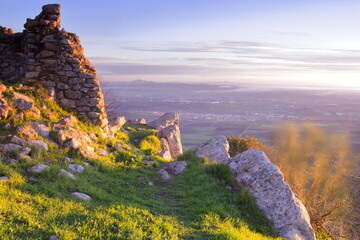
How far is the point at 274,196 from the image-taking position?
9.23 m

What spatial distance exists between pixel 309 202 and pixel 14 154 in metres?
13.5

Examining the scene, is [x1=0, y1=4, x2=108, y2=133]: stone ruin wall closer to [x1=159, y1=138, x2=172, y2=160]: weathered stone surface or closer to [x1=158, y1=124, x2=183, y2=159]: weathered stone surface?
[x1=159, y1=138, x2=172, y2=160]: weathered stone surface

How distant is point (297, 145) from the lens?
672 inches

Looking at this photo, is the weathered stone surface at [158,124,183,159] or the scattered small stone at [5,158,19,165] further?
the weathered stone surface at [158,124,183,159]

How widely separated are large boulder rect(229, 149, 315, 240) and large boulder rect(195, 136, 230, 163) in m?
5.48

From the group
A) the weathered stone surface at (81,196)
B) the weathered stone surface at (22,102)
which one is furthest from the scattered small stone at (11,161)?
the weathered stone surface at (22,102)

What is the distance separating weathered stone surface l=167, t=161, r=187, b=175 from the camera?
1252 cm

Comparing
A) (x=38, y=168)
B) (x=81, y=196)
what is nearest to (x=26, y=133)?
(x=38, y=168)

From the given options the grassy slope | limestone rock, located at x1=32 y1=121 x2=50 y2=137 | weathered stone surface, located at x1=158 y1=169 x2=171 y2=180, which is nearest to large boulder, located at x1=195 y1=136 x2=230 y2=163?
weathered stone surface, located at x1=158 y1=169 x2=171 y2=180

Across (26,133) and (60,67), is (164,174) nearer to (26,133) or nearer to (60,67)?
(26,133)

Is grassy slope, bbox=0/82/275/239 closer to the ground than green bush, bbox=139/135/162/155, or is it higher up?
higher up

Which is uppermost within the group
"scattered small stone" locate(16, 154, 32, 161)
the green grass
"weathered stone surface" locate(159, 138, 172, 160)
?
"scattered small stone" locate(16, 154, 32, 161)

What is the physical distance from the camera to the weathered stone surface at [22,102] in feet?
35.7

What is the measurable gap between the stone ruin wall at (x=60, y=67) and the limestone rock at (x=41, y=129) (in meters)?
2.82
